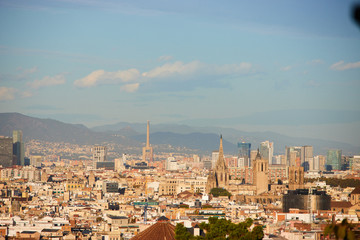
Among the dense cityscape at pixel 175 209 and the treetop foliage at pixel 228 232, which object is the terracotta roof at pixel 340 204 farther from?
the treetop foliage at pixel 228 232

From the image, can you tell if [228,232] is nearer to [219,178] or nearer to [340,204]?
[340,204]

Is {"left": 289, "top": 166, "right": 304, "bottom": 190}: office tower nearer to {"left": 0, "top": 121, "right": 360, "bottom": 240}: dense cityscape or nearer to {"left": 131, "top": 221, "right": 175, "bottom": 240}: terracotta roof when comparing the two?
{"left": 0, "top": 121, "right": 360, "bottom": 240}: dense cityscape

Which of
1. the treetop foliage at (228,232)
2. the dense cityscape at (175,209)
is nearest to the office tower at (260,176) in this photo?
the dense cityscape at (175,209)

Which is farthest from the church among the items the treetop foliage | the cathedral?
the treetop foliage

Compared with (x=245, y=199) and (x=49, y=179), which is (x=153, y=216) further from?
(x=49, y=179)

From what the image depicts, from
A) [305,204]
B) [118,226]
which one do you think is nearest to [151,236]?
[118,226]

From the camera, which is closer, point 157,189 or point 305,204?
point 305,204

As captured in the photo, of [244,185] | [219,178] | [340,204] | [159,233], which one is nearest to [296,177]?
[244,185]

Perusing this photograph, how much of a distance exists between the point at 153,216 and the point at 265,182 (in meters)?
65.2

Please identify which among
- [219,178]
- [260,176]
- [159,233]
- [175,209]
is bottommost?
[159,233]

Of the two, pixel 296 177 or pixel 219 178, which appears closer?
pixel 296 177

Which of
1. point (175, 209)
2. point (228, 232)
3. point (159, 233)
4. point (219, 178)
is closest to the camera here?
point (228, 232)

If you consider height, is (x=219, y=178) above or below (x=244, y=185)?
above

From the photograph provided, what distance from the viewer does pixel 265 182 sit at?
144125 millimetres
